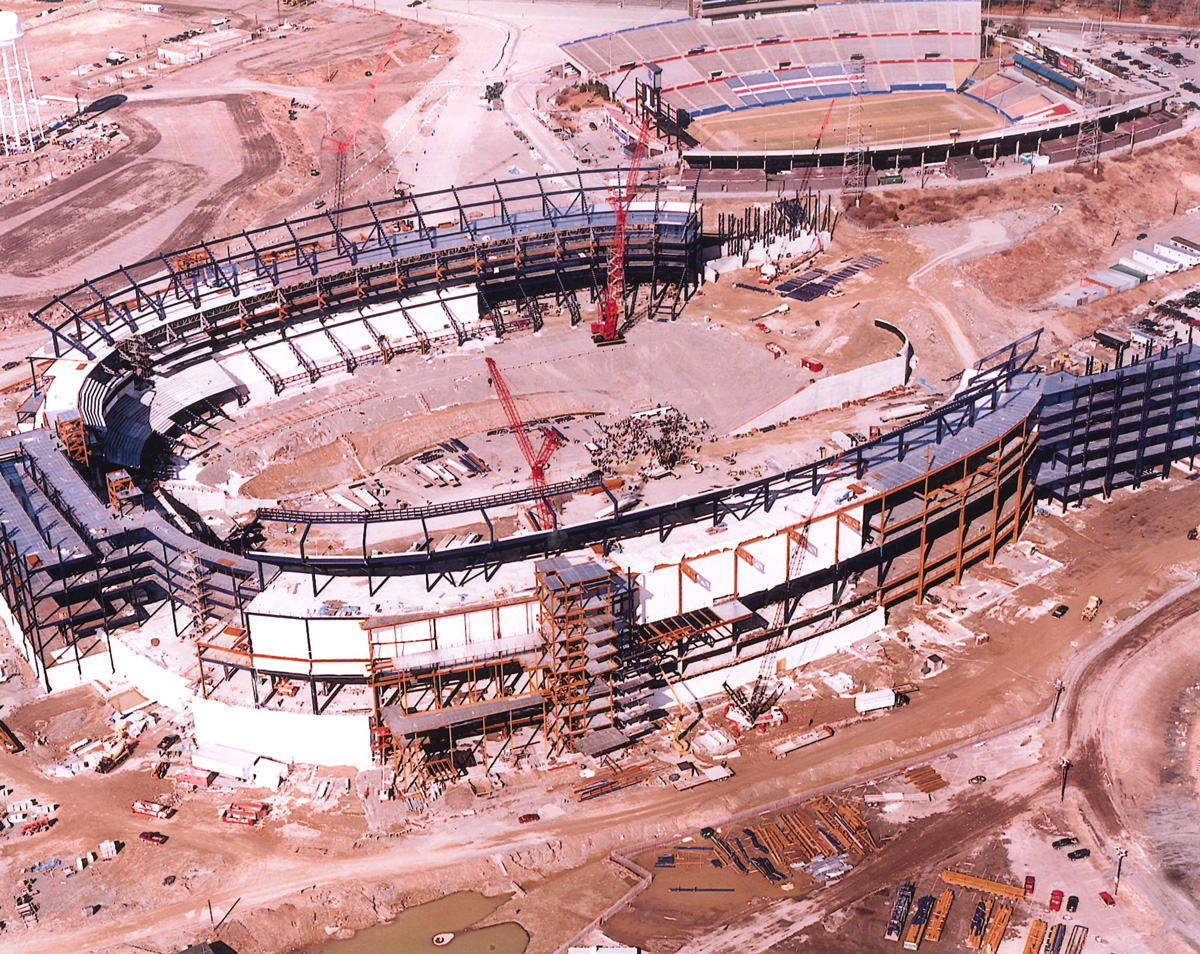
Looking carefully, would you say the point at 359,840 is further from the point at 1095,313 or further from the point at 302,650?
the point at 1095,313

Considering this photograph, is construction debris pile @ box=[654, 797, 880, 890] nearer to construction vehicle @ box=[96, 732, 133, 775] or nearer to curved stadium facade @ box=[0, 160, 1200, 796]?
curved stadium facade @ box=[0, 160, 1200, 796]

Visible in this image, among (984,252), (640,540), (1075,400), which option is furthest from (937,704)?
(984,252)

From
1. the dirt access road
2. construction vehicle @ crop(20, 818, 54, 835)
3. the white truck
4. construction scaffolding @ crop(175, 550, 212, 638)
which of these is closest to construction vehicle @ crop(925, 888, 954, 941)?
the dirt access road

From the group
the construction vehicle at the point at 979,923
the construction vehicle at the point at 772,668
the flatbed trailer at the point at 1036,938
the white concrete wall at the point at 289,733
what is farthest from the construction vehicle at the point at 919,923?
the white concrete wall at the point at 289,733

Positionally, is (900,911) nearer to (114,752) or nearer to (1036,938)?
(1036,938)

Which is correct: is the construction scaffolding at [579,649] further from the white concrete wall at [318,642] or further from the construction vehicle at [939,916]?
the construction vehicle at [939,916]

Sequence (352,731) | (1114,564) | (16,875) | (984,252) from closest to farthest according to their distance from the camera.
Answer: (16,875), (352,731), (1114,564), (984,252)
